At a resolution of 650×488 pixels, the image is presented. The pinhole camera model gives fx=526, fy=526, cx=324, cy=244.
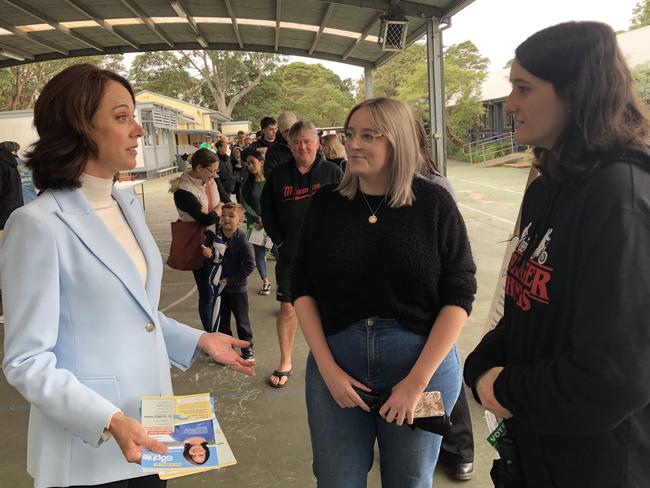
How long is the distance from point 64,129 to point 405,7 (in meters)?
6.33

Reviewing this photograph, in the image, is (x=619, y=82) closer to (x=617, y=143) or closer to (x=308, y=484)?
(x=617, y=143)

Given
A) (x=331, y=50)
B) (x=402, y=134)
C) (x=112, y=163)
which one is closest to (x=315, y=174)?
(x=402, y=134)

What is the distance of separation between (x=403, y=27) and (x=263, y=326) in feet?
15.5

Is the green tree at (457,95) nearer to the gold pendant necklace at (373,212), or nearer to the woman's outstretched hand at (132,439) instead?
the gold pendant necklace at (373,212)

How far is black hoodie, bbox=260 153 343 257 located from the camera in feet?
12.8

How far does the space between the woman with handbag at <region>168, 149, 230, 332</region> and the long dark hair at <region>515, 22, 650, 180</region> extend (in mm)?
3736

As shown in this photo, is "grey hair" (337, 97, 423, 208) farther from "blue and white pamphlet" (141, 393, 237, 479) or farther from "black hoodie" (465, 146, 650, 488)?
"blue and white pamphlet" (141, 393, 237, 479)

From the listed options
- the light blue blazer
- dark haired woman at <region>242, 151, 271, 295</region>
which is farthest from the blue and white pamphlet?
dark haired woman at <region>242, 151, 271, 295</region>

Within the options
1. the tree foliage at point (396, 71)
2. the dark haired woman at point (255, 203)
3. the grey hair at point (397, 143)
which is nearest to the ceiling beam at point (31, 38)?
the dark haired woman at point (255, 203)

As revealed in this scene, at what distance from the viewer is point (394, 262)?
1.80m

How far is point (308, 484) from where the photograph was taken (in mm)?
2852

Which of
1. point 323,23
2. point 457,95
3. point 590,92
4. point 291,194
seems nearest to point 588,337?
point 590,92

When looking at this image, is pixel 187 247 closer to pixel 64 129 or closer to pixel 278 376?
pixel 278 376

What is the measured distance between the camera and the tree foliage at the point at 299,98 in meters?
57.8
